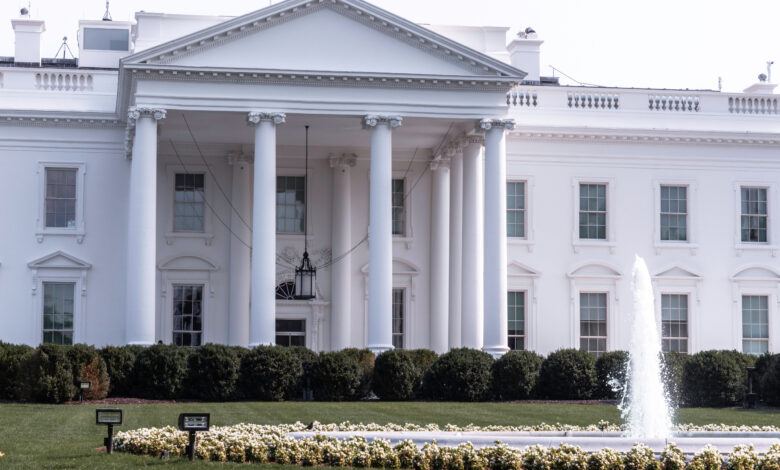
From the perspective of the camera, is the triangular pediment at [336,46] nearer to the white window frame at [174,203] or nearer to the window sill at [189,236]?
the white window frame at [174,203]

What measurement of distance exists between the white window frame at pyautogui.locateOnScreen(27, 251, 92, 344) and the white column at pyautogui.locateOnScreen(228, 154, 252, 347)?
440 centimetres

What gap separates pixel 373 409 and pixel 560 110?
657 inches

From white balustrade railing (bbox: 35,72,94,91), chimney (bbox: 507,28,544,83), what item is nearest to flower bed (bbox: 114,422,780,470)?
white balustrade railing (bbox: 35,72,94,91)

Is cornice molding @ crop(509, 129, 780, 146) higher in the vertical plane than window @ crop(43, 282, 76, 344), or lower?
higher

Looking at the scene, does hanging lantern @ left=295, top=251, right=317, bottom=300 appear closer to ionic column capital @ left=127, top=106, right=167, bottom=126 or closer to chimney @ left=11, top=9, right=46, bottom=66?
ionic column capital @ left=127, top=106, right=167, bottom=126

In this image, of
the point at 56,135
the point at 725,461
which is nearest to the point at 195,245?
the point at 56,135

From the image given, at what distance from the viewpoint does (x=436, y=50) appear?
3400 cm

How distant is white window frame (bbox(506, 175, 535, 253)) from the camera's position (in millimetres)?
39469

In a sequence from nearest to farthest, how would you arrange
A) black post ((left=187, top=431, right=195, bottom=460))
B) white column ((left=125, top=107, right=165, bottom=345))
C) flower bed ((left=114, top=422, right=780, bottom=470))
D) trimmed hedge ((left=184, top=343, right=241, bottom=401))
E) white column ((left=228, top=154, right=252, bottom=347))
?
black post ((left=187, top=431, right=195, bottom=460)) < flower bed ((left=114, top=422, right=780, bottom=470)) < trimmed hedge ((left=184, top=343, right=241, bottom=401)) < white column ((left=125, top=107, right=165, bottom=345)) < white column ((left=228, top=154, right=252, bottom=347))

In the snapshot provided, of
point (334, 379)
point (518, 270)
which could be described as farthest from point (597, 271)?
point (334, 379)

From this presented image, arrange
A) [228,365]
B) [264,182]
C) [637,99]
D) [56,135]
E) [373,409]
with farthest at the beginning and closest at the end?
[637,99], [56,135], [264,182], [228,365], [373,409]

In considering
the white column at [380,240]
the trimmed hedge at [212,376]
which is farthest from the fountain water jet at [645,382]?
the white column at [380,240]

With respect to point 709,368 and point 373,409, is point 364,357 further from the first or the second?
point 709,368

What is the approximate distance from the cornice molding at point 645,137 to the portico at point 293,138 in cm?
313
